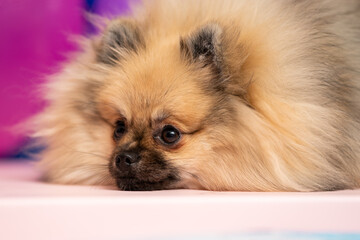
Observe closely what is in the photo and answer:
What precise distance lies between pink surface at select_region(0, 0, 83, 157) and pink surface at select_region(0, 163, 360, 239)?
6.79ft

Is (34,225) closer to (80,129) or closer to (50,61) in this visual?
(80,129)

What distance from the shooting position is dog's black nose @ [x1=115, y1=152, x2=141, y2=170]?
2.29 metres

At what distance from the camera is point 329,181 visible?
2.28 m

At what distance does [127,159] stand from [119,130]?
31cm

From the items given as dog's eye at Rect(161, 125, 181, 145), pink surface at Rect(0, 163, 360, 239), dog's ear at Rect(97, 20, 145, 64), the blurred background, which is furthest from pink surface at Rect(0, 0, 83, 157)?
pink surface at Rect(0, 163, 360, 239)

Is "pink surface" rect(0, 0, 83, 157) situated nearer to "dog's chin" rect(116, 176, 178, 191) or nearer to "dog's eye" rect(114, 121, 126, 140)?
"dog's eye" rect(114, 121, 126, 140)

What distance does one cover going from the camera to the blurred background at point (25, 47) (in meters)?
3.79

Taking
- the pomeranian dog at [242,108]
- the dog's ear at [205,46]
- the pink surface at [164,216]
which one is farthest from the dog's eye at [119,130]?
the pink surface at [164,216]

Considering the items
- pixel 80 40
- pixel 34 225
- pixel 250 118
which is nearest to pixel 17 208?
pixel 34 225

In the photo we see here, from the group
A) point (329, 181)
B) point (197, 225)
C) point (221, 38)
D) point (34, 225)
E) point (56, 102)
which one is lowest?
point (329, 181)

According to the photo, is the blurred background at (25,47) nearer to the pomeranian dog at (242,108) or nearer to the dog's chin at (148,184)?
the pomeranian dog at (242,108)

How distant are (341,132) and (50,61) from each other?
2431 millimetres

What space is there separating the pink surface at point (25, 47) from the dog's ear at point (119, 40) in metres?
1.16

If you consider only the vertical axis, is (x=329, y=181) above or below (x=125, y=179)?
below
